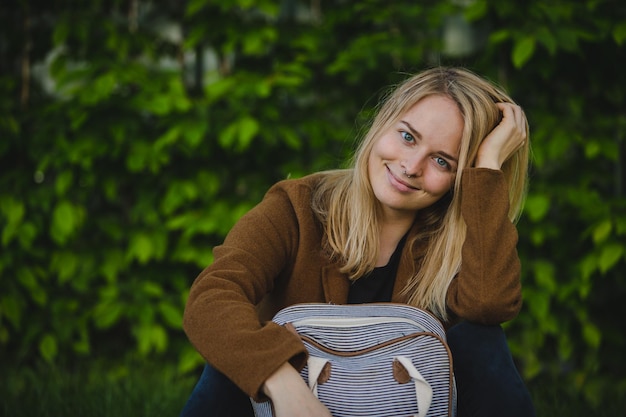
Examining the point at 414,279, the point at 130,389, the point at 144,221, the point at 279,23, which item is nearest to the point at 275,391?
the point at 414,279

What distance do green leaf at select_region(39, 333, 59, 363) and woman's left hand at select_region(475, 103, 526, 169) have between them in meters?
2.58

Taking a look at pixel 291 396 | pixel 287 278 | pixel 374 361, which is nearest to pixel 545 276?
pixel 287 278

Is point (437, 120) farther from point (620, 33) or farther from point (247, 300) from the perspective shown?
point (620, 33)

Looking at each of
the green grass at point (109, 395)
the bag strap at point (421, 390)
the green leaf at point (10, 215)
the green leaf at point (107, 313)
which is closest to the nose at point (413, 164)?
the bag strap at point (421, 390)

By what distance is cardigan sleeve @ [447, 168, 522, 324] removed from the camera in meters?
1.94

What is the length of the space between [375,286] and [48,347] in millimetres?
2237

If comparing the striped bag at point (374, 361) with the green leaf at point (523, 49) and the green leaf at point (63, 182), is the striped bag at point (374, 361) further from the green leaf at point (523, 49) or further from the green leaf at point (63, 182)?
the green leaf at point (63, 182)

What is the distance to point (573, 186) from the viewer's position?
3.46 m

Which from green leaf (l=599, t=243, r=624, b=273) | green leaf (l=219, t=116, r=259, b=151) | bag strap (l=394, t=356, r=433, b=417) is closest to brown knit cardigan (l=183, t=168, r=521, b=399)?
bag strap (l=394, t=356, r=433, b=417)

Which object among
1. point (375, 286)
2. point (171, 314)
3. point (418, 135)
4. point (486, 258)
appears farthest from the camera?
point (171, 314)

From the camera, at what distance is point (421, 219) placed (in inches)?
92.3

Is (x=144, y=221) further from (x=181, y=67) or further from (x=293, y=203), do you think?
(x=293, y=203)

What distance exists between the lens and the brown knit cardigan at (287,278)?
165 cm

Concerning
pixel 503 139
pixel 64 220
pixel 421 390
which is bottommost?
pixel 64 220
